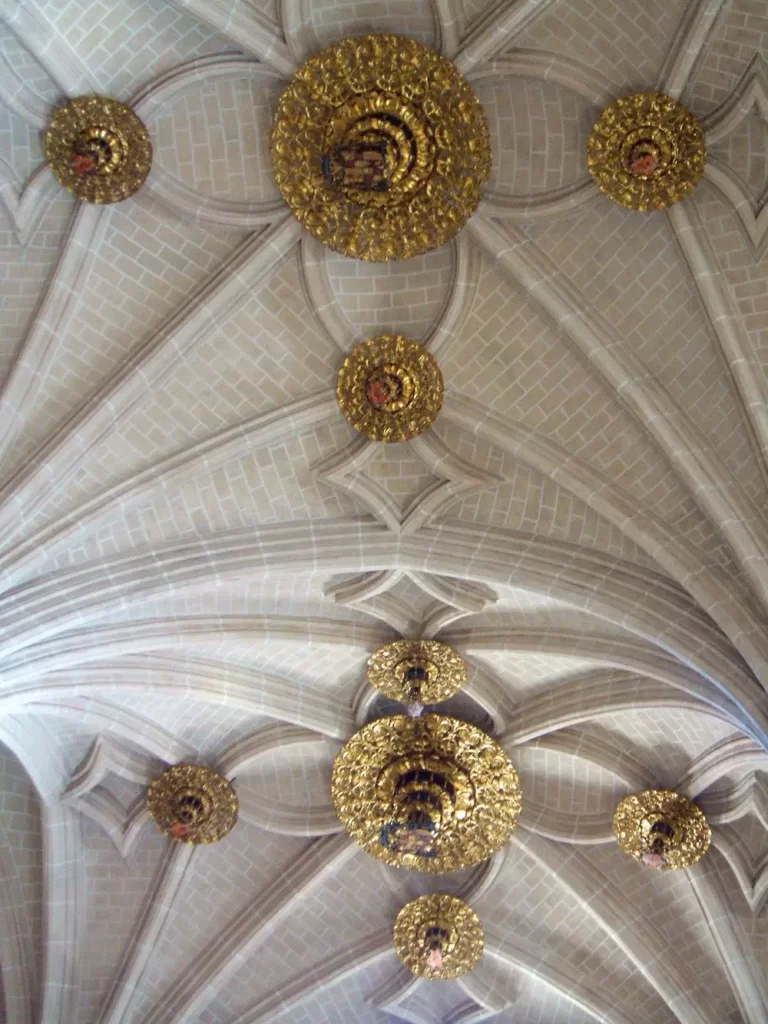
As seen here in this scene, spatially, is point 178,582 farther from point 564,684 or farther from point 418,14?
point 418,14

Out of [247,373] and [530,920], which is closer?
[247,373]

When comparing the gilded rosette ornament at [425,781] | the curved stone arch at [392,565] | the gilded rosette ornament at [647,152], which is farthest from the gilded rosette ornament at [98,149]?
the gilded rosette ornament at [425,781]

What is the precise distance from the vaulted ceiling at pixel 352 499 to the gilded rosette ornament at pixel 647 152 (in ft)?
0.63

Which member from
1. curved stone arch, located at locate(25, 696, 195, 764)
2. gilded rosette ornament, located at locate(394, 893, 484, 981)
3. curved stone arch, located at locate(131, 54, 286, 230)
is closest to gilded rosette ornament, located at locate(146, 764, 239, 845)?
curved stone arch, located at locate(25, 696, 195, 764)

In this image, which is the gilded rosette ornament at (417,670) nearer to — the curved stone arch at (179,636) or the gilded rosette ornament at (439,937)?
the curved stone arch at (179,636)

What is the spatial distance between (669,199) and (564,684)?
507 cm

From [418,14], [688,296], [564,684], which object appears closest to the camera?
[418,14]

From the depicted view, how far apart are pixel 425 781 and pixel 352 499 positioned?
3.42m

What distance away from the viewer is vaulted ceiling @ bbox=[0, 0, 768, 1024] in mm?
9367

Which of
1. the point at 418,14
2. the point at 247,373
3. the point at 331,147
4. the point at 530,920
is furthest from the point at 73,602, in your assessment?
the point at 530,920

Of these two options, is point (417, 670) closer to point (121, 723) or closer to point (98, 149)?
point (121, 723)

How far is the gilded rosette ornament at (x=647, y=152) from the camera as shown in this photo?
29.8ft

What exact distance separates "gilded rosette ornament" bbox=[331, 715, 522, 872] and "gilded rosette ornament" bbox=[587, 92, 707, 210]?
227 inches

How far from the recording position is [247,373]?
1059 centimetres
